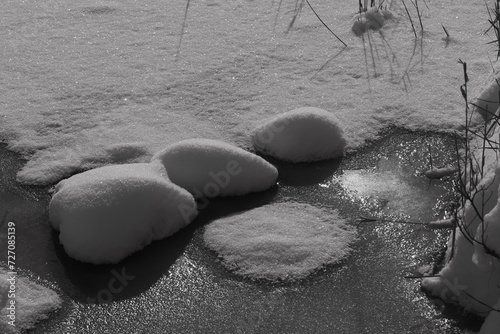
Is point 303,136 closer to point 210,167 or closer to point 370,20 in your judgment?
point 210,167

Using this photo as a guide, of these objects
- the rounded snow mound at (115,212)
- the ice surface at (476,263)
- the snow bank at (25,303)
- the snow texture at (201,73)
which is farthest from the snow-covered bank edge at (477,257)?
the snow bank at (25,303)

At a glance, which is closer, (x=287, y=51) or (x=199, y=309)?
(x=199, y=309)

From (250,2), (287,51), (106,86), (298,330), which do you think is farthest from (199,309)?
(250,2)

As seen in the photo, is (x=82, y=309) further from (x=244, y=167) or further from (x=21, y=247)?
(x=244, y=167)

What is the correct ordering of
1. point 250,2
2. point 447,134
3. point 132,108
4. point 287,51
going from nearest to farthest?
point 447,134, point 132,108, point 287,51, point 250,2

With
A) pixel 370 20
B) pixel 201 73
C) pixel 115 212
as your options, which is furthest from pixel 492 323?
pixel 370 20
